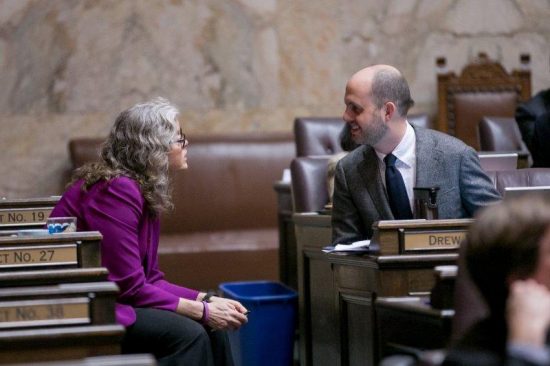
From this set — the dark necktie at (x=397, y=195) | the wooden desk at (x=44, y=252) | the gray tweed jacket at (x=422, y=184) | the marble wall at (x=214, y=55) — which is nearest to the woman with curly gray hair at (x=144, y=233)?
the wooden desk at (x=44, y=252)

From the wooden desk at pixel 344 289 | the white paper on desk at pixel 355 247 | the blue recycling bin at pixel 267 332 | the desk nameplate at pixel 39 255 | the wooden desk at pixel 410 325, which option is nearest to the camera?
the wooden desk at pixel 410 325

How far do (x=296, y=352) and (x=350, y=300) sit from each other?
2.67 metres

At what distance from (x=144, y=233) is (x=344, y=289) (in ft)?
3.01

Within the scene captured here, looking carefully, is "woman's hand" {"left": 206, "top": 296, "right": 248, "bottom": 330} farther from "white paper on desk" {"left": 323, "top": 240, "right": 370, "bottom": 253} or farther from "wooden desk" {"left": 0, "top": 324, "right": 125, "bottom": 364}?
"wooden desk" {"left": 0, "top": 324, "right": 125, "bottom": 364}

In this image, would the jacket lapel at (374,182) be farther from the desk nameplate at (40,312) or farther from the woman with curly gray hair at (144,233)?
the desk nameplate at (40,312)

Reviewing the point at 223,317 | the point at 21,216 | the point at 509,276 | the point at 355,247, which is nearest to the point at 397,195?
the point at 355,247

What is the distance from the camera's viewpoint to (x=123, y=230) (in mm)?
4223

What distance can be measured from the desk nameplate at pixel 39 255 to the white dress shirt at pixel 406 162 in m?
1.58

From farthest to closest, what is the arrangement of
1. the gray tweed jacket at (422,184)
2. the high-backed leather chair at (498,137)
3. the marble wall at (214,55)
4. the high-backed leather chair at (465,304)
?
the marble wall at (214,55) → the high-backed leather chair at (498,137) → the gray tweed jacket at (422,184) → the high-backed leather chair at (465,304)

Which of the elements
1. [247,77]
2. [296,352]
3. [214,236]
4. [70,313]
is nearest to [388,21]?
[247,77]

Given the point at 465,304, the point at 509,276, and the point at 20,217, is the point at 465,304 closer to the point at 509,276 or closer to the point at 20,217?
the point at 509,276

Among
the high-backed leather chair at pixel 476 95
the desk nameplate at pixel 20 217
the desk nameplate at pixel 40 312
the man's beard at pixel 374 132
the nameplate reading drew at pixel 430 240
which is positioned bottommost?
the desk nameplate at pixel 40 312

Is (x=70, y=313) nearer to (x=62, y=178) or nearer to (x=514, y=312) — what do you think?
(x=514, y=312)

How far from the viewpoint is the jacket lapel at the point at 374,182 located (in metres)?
4.63
